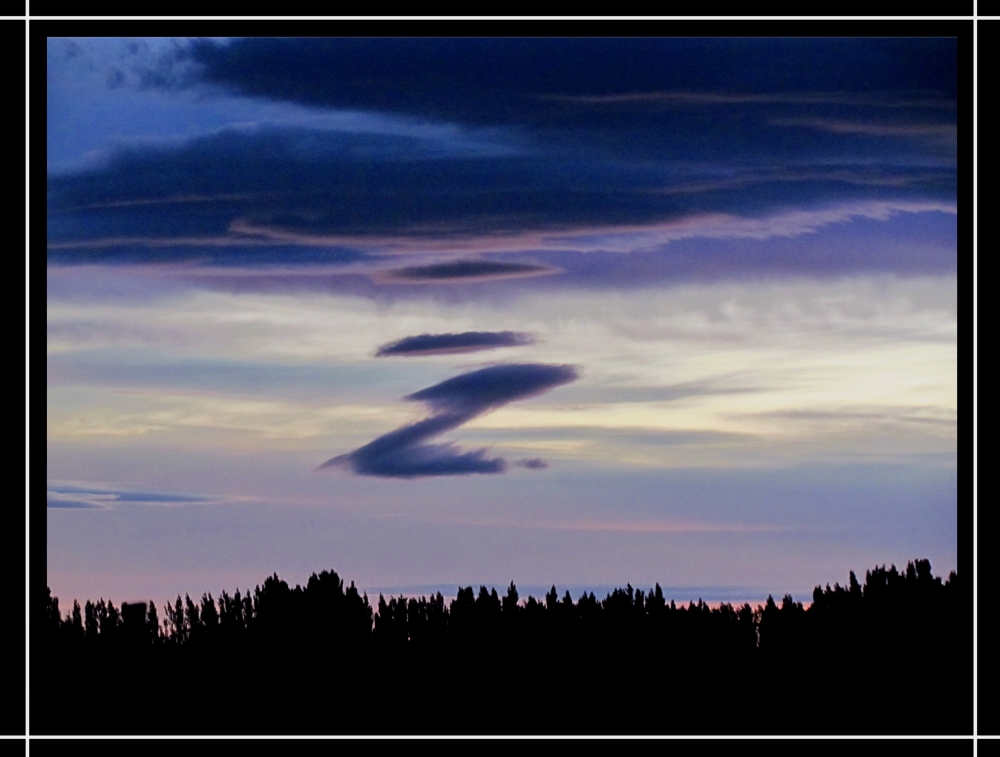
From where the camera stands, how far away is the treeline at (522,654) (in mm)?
13172

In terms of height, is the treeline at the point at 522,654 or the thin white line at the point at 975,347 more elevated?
the thin white line at the point at 975,347

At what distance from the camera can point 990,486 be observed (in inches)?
436

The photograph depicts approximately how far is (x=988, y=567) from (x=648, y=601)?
4.71m
